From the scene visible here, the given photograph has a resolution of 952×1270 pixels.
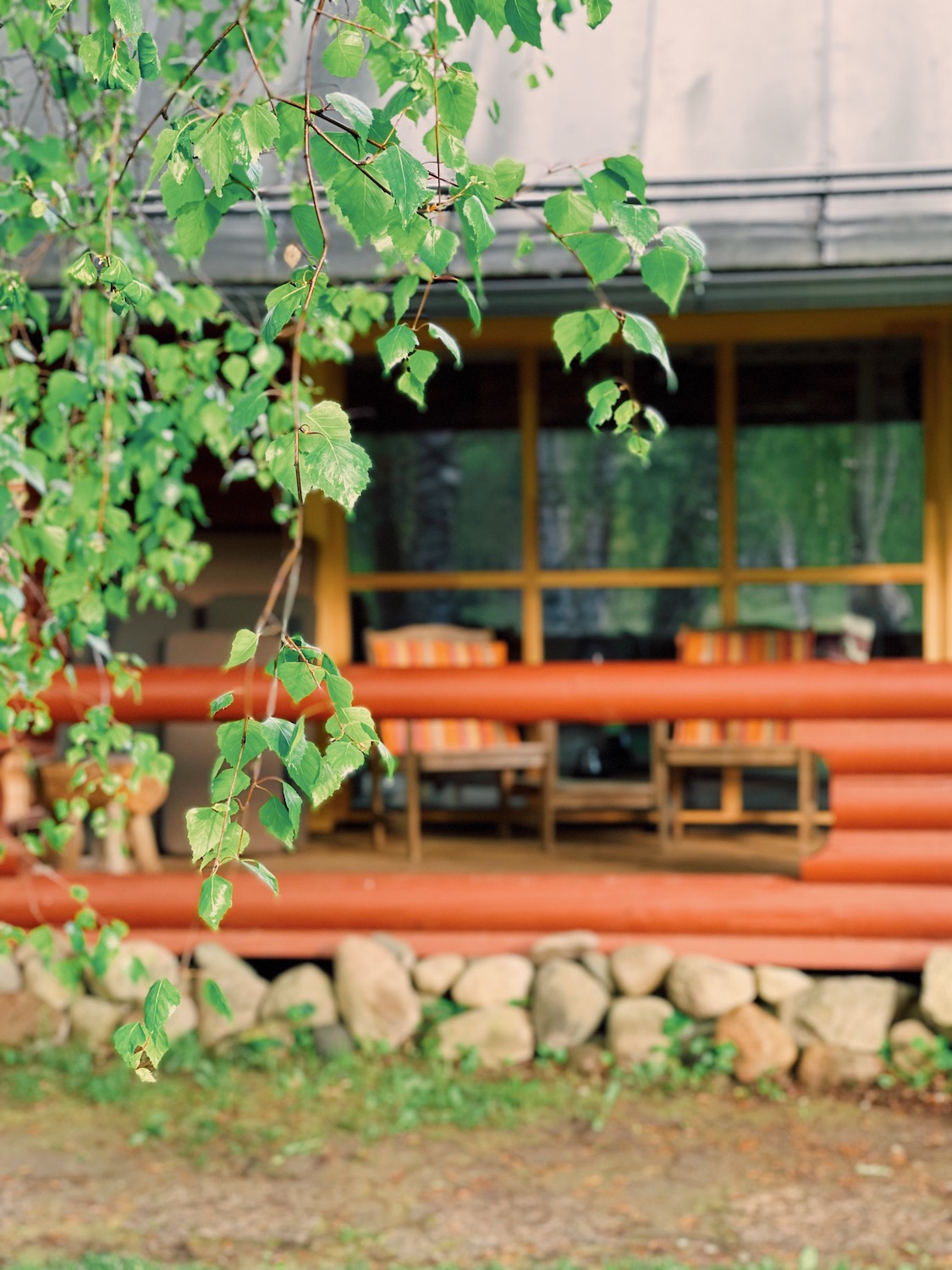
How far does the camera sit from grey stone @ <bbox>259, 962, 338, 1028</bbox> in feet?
16.5

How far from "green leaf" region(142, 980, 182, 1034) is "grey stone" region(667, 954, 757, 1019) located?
351 centimetres

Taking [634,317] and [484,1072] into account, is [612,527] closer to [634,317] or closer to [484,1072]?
[484,1072]

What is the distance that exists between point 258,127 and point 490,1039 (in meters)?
3.95

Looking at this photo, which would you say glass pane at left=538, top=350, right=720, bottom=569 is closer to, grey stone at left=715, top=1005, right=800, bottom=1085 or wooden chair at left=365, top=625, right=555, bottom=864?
wooden chair at left=365, top=625, right=555, bottom=864

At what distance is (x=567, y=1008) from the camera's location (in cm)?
486

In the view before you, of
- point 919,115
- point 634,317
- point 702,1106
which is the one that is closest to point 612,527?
point 919,115

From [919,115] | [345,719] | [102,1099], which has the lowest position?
[102,1099]

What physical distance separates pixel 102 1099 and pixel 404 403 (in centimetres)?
402

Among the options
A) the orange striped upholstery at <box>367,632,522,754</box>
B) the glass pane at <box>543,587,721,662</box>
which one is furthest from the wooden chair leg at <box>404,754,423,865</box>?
the glass pane at <box>543,587,721,662</box>

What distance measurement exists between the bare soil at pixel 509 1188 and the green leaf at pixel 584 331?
263cm

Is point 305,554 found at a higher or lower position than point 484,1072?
higher

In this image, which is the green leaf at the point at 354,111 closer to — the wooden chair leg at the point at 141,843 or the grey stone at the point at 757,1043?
the grey stone at the point at 757,1043

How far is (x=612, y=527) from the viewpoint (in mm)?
7344

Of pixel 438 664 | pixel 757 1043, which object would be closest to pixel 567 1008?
pixel 757 1043
